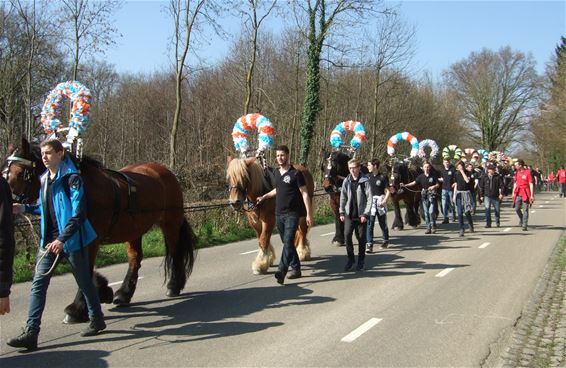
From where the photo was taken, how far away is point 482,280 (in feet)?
27.6

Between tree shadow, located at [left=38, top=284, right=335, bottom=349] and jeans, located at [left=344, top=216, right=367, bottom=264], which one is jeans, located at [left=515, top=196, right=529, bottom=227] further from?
tree shadow, located at [left=38, top=284, right=335, bottom=349]

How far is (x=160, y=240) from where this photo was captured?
12.7m

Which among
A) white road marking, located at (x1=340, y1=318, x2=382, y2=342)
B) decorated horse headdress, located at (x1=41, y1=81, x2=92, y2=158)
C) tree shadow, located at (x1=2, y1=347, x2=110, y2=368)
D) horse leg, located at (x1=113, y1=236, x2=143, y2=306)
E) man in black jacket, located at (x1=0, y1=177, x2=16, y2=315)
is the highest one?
decorated horse headdress, located at (x1=41, y1=81, x2=92, y2=158)

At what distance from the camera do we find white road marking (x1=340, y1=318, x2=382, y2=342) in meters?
5.48

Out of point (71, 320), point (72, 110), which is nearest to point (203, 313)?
point (71, 320)

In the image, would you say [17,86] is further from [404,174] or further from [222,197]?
[404,174]

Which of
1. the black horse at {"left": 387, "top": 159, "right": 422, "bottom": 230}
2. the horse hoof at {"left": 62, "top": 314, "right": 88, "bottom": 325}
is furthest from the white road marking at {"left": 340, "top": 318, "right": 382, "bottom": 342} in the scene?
the black horse at {"left": 387, "top": 159, "right": 422, "bottom": 230}

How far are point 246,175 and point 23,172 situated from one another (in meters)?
3.66

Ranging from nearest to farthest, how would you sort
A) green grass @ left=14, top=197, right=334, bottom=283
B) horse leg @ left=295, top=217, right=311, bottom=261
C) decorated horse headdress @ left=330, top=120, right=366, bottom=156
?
1. green grass @ left=14, top=197, right=334, bottom=283
2. horse leg @ left=295, top=217, right=311, bottom=261
3. decorated horse headdress @ left=330, top=120, right=366, bottom=156

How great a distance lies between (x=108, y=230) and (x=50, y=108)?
8.85ft

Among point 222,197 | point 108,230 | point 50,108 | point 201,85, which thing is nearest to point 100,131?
point 201,85

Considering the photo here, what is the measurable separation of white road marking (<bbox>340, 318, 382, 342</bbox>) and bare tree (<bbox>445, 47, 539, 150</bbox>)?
53.1 meters

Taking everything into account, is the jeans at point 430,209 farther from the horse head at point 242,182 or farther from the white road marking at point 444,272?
the horse head at point 242,182

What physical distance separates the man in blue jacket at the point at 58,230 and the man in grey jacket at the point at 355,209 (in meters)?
4.90
